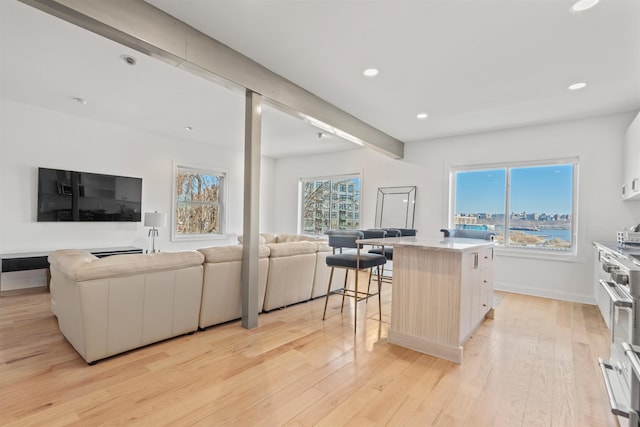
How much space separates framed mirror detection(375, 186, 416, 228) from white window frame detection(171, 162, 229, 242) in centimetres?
332

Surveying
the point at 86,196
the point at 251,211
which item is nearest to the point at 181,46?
the point at 251,211

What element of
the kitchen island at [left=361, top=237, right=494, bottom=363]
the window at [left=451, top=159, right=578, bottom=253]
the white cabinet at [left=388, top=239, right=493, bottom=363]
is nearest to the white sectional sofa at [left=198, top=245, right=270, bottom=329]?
the kitchen island at [left=361, top=237, right=494, bottom=363]

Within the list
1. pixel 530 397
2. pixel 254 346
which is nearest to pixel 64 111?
pixel 254 346

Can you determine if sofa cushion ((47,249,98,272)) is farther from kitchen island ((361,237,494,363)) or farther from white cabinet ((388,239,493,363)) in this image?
white cabinet ((388,239,493,363))

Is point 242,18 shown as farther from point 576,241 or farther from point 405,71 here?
point 576,241

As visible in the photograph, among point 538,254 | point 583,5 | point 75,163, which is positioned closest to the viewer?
point 583,5

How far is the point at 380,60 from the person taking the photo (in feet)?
9.57

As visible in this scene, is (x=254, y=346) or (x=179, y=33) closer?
(x=179, y=33)

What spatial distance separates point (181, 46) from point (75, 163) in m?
3.67

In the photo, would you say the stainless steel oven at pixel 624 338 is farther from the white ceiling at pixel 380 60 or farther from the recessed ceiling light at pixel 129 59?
the recessed ceiling light at pixel 129 59

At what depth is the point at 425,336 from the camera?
8.63ft

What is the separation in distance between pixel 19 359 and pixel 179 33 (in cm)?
277

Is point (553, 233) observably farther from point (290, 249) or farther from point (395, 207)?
point (290, 249)

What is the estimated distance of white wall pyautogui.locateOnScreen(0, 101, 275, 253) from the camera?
4.29 meters
